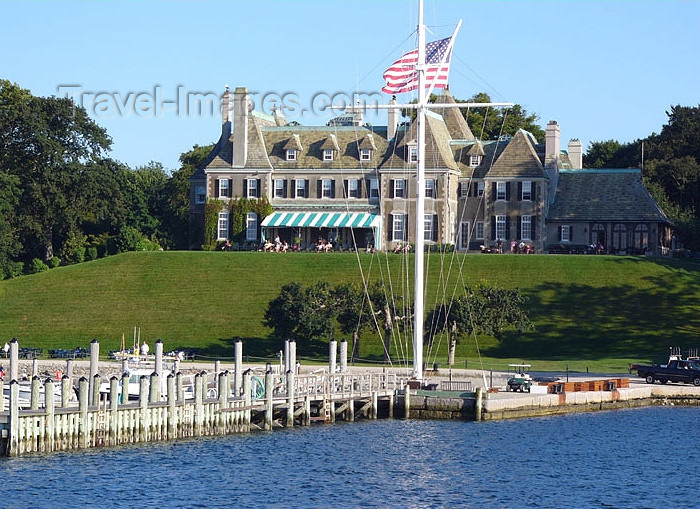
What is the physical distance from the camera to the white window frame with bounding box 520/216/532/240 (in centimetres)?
9875

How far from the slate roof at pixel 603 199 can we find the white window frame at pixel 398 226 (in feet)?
34.0

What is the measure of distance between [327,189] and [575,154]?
2166cm

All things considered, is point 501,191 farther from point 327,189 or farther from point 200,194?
point 200,194

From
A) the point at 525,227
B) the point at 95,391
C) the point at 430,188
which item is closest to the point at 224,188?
the point at 430,188

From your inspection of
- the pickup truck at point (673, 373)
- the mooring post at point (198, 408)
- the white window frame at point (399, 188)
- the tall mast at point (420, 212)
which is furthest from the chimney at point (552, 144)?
the mooring post at point (198, 408)

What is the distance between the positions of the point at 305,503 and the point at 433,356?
3721cm

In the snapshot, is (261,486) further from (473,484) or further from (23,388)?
(23,388)

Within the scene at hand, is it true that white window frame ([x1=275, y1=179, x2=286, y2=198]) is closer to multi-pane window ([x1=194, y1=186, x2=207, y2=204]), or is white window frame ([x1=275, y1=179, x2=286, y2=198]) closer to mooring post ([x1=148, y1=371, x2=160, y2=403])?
multi-pane window ([x1=194, y1=186, x2=207, y2=204])

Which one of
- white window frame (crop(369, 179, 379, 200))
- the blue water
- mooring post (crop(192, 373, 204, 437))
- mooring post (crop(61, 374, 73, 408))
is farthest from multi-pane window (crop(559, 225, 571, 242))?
mooring post (crop(61, 374, 73, 408))

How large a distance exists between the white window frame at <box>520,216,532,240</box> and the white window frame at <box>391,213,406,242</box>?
837 cm

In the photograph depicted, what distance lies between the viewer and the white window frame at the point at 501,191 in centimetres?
9931

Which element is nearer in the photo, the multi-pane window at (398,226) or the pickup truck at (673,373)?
the pickup truck at (673,373)

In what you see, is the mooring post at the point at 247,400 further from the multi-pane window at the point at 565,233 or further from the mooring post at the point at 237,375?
the multi-pane window at the point at 565,233

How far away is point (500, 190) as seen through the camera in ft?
326
